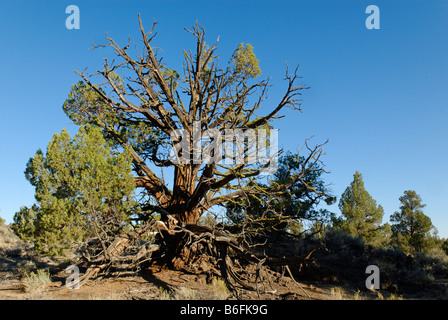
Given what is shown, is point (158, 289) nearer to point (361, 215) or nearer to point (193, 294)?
point (193, 294)

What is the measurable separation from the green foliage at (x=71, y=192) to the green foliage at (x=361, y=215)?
20.3 m

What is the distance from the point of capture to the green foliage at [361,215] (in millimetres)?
25219

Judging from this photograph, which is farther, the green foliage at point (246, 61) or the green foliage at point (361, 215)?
the green foliage at point (361, 215)

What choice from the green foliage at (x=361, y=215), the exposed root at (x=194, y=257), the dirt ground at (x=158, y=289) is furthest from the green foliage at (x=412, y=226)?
the exposed root at (x=194, y=257)

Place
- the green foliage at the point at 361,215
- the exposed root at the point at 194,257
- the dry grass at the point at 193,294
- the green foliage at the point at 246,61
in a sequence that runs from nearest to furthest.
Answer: the dry grass at the point at 193,294, the exposed root at the point at 194,257, the green foliage at the point at 246,61, the green foliage at the point at 361,215

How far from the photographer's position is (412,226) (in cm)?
2756

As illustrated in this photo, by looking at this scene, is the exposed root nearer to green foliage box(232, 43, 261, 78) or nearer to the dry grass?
the dry grass

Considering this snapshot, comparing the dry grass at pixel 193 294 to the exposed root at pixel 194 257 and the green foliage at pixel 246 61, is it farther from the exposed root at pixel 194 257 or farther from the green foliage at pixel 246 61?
the green foliage at pixel 246 61

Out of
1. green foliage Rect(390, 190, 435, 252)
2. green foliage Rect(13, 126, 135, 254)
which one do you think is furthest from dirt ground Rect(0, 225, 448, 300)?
green foliage Rect(390, 190, 435, 252)

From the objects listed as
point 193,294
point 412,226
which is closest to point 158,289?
point 193,294

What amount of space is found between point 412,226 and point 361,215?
18.7ft

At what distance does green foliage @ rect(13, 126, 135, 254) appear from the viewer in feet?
29.6

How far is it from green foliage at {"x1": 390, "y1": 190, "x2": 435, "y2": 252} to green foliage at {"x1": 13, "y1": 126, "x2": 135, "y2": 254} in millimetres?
23506
